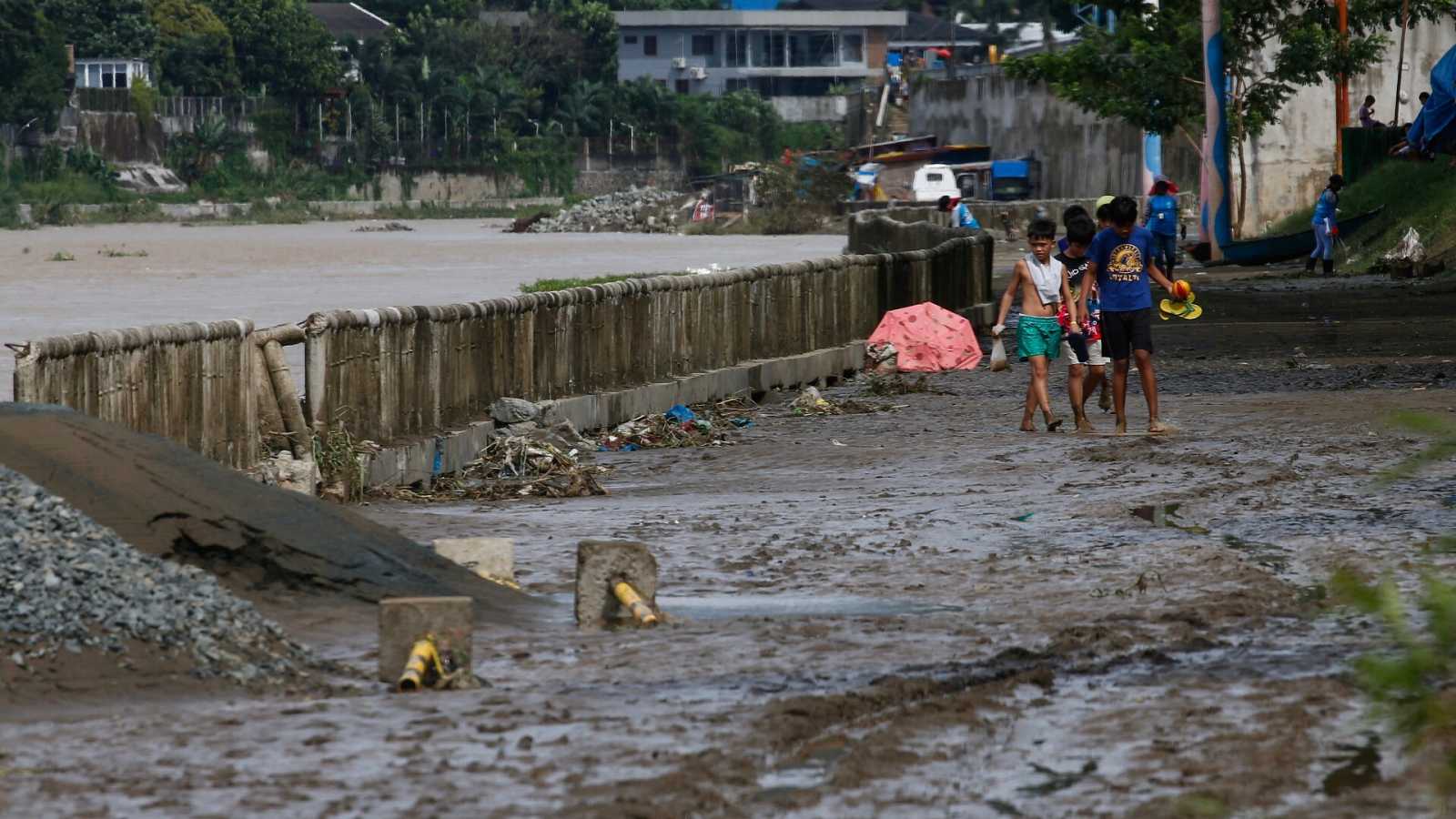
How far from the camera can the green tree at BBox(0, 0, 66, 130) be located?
9894 centimetres

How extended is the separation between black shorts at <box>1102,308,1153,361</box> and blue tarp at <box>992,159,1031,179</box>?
66065mm

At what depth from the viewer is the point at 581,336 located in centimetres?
1659

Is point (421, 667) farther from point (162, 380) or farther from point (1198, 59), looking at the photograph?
point (1198, 59)

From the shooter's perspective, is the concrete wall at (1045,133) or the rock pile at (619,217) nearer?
the concrete wall at (1045,133)

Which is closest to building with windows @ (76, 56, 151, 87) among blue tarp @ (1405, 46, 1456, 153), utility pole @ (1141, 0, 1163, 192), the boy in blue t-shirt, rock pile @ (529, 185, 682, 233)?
rock pile @ (529, 185, 682, 233)

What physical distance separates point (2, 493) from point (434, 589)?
167cm

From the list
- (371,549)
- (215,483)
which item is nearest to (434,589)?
(371,549)

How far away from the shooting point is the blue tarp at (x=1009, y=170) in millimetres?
80000

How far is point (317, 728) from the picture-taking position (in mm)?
6418

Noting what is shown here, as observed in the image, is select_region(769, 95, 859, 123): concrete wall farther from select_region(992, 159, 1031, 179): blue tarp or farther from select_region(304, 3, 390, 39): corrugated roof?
select_region(992, 159, 1031, 179): blue tarp

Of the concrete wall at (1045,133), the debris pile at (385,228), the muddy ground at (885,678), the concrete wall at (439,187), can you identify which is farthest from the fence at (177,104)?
the muddy ground at (885,678)

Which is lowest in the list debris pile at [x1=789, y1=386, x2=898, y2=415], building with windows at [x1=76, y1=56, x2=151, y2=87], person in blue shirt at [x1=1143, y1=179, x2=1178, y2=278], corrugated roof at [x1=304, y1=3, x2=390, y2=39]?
debris pile at [x1=789, y1=386, x2=898, y2=415]

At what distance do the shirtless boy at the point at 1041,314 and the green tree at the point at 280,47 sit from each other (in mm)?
98698

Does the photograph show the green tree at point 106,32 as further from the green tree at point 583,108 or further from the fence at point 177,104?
the green tree at point 583,108
